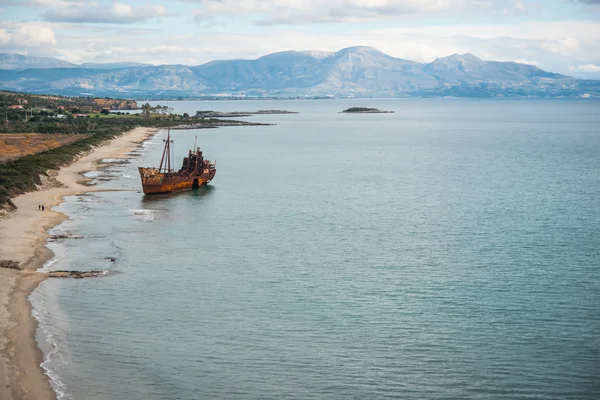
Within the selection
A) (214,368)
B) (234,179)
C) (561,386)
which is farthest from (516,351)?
(234,179)

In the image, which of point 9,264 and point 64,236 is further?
point 64,236

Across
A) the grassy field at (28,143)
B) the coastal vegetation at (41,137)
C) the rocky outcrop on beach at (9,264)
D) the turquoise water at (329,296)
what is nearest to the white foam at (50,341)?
the turquoise water at (329,296)

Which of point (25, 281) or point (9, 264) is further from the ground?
point (9, 264)

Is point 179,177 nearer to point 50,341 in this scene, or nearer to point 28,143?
point 28,143

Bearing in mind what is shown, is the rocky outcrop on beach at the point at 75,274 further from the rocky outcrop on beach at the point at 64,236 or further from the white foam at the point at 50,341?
the rocky outcrop on beach at the point at 64,236

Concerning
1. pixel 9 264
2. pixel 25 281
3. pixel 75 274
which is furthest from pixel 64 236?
pixel 25 281

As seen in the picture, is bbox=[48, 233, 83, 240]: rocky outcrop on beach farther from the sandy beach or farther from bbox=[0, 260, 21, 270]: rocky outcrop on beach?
bbox=[0, 260, 21, 270]: rocky outcrop on beach
